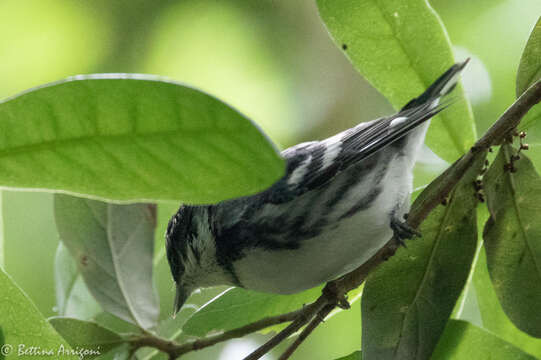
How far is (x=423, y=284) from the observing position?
1.26 metres

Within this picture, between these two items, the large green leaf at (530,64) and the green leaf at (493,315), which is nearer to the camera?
the large green leaf at (530,64)

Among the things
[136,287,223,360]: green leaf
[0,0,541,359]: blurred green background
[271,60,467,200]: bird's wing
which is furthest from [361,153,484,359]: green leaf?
[0,0,541,359]: blurred green background

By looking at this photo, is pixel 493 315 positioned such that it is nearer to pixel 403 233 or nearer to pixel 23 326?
pixel 403 233

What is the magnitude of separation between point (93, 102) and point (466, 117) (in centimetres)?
A: 84

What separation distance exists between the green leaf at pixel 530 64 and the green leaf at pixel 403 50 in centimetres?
15

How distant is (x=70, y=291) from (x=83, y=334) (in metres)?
0.35

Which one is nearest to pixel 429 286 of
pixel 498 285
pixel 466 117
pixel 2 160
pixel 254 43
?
pixel 498 285

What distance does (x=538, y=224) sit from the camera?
1242 mm

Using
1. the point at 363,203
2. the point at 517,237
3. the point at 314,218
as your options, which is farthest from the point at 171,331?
the point at 517,237

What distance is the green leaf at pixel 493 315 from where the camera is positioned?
1.37 meters

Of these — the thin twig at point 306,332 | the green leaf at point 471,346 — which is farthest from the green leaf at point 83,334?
the green leaf at point 471,346

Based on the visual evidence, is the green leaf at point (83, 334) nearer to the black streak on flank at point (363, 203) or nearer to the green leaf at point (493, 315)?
the black streak on flank at point (363, 203)

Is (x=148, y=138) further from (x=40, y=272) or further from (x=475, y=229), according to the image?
(x=40, y=272)

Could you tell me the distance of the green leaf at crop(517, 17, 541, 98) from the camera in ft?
4.10
